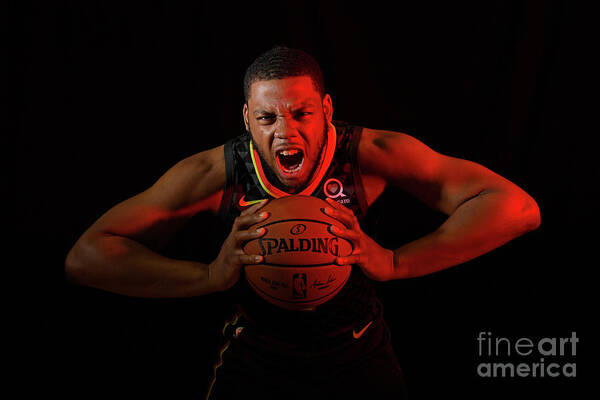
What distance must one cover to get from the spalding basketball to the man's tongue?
0.11 m

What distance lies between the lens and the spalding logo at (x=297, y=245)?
1.01m

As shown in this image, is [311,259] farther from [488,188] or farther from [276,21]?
[276,21]

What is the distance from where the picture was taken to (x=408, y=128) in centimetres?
180

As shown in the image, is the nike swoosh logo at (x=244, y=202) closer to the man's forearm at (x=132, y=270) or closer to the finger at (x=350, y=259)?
the man's forearm at (x=132, y=270)

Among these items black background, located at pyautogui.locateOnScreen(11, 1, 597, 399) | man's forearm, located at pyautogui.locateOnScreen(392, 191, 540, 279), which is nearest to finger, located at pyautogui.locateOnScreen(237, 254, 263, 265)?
man's forearm, located at pyautogui.locateOnScreen(392, 191, 540, 279)

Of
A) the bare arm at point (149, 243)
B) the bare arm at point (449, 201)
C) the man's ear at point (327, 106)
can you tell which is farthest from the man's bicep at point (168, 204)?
the bare arm at point (449, 201)

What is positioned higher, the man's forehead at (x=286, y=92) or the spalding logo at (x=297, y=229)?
the man's forehead at (x=286, y=92)

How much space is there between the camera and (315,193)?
1240 mm

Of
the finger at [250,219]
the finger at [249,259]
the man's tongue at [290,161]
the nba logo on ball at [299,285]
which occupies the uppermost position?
the man's tongue at [290,161]

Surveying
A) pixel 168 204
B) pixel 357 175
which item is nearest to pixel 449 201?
pixel 357 175

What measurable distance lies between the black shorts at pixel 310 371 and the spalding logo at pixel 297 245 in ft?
1.15

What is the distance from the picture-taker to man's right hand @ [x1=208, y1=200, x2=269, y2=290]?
3.43 ft

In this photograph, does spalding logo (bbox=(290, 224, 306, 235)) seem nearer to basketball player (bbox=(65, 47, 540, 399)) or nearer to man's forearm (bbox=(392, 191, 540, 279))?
basketball player (bbox=(65, 47, 540, 399))

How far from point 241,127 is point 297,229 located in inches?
33.3
